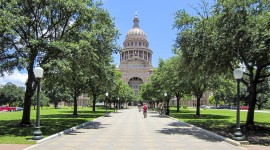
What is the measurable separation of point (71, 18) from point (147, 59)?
162 m

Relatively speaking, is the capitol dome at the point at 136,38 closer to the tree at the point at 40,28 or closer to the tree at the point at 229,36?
the tree at the point at 40,28

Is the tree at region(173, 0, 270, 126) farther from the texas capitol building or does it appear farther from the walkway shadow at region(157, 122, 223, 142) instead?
the texas capitol building

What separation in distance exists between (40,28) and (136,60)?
152 meters

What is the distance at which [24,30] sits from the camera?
70.4ft

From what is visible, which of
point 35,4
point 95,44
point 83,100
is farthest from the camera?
point 83,100

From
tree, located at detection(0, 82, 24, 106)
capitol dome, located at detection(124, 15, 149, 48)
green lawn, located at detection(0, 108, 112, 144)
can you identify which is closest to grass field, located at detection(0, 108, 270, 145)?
green lawn, located at detection(0, 108, 112, 144)

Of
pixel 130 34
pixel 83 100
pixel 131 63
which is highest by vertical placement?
pixel 130 34

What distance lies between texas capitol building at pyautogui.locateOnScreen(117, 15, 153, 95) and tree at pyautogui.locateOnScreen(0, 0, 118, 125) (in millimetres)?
148623

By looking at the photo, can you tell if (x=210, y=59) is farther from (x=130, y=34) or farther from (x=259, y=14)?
(x=130, y=34)

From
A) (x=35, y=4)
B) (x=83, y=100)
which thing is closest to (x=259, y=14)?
(x=35, y=4)

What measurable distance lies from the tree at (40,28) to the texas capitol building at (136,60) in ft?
488

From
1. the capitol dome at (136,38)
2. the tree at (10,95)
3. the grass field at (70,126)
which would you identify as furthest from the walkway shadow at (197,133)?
the capitol dome at (136,38)

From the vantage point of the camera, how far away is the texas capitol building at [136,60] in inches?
6878

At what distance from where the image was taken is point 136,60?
571ft
